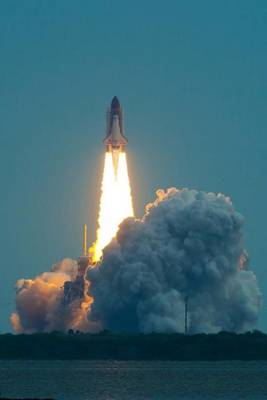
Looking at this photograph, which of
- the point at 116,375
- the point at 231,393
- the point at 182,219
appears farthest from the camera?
the point at 182,219

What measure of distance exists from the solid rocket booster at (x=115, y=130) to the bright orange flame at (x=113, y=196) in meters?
0.51

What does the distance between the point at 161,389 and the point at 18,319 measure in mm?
35529

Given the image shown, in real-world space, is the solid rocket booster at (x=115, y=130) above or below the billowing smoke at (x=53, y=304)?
above

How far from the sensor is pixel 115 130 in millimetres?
180000

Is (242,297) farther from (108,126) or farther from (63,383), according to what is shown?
(63,383)

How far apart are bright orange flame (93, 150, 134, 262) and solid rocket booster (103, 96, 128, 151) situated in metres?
0.51

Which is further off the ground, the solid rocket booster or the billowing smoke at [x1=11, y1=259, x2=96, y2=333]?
the solid rocket booster

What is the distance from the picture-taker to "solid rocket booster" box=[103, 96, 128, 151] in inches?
7072

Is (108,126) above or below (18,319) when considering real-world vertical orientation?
above

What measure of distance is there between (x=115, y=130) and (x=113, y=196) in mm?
5037

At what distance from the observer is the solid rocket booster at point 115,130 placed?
180 metres

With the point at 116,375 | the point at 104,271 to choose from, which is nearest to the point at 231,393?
the point at 116,375

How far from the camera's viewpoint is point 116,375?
169 m

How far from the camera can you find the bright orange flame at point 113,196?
584 feet
